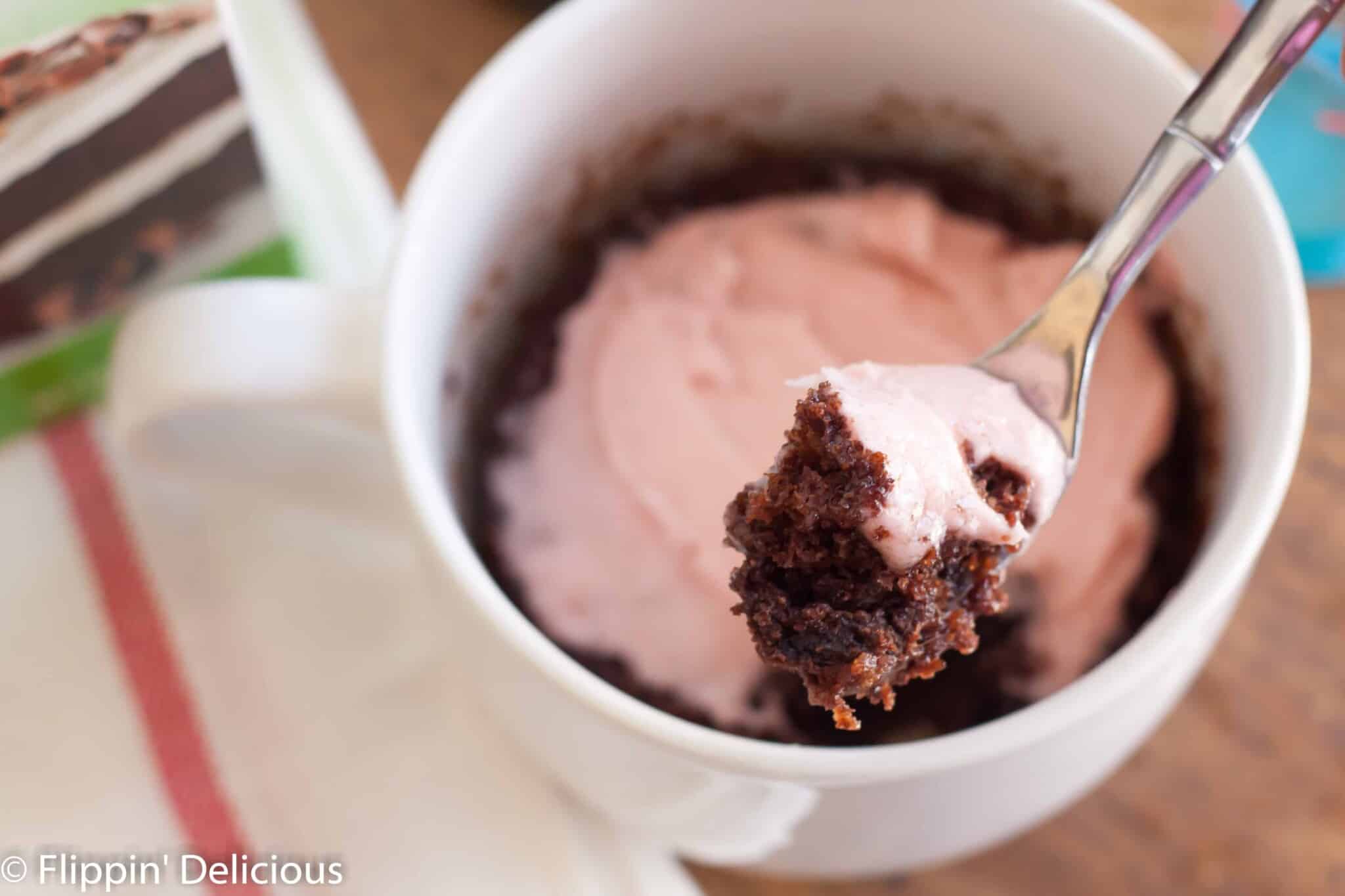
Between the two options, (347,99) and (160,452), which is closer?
(160,452)

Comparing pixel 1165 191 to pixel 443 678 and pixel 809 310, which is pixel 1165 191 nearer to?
pixel 809 310

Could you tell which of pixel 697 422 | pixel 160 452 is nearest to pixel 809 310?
pixel 697 422

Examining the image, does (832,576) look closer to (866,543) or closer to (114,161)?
(866,543)

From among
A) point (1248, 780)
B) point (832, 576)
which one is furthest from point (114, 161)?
point (1248, 780)

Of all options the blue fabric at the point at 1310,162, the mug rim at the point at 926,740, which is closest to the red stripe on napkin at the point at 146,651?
the mug rim at the point at 926,740

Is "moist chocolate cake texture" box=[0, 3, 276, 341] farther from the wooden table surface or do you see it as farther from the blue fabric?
the blue fabric

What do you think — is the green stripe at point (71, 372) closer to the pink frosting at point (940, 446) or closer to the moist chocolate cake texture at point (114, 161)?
the moist chocolate cake texture at point (114, 161)
